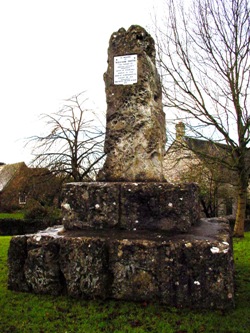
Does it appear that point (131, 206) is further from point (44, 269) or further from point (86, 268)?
point (44, 269)

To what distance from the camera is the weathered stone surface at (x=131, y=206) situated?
4.40 meters

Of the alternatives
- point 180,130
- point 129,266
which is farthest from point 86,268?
point 180,130

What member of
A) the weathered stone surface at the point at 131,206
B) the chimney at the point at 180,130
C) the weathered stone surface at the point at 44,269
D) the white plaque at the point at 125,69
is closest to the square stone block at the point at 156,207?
the weathered stone surface at the point at 131,206

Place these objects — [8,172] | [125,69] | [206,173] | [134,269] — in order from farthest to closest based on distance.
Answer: [8,172], [206,173], [125,69], [134,269]

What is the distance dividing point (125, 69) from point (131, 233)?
2.65 meters

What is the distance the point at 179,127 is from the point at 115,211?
8532 millimetres

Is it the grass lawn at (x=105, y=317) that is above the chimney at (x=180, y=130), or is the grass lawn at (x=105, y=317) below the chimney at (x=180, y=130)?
below

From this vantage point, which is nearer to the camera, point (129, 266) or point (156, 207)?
point (129, 266)

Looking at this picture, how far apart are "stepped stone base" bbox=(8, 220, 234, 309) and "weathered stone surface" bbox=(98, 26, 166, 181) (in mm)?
1050

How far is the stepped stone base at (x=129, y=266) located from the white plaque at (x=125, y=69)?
2.44m

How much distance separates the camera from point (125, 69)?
523 cm

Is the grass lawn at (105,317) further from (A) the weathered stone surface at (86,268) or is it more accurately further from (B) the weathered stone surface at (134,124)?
(B) the weathered stone surface at (134,124)

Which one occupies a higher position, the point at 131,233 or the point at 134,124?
the point at 134,124

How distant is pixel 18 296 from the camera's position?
13.5ft
